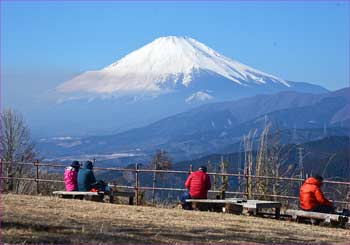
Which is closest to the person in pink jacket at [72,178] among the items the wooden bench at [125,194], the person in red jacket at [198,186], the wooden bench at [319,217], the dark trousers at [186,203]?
the wooden bench at [125,194]

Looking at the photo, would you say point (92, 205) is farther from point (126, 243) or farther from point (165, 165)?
point (165, 165)

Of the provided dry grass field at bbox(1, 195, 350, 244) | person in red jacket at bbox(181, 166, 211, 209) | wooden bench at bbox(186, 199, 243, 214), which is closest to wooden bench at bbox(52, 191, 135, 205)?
dry grass field at bbox(1, 195, 350, 244)

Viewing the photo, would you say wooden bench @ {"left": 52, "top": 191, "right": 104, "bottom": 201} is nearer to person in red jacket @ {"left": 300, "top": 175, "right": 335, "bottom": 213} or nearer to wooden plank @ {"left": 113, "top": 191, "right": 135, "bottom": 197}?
wooden plank @ {"left": 113, "top": 191, "right": 135, "bottom": 197}

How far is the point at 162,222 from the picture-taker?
1245cm

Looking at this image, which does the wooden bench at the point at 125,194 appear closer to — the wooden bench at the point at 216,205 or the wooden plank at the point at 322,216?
the wooden bench at the point at 216,205

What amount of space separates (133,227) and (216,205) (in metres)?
5.25

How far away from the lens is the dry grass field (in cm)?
970

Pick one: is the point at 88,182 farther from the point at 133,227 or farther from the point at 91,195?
the point at 133,227

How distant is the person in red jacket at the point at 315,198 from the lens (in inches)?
582

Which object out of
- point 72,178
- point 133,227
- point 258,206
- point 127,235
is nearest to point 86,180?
point 72,178

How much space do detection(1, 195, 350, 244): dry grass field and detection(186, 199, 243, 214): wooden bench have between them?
547 mm

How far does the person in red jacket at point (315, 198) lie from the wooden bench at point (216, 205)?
63.7 inches

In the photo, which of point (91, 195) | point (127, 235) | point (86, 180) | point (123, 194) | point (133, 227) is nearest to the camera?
point (127, 235)

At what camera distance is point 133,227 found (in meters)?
11.3
